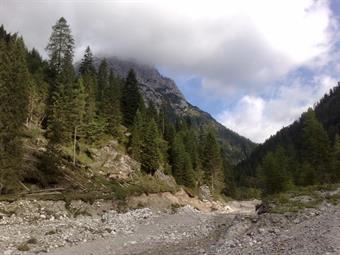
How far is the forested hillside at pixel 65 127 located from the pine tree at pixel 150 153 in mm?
153

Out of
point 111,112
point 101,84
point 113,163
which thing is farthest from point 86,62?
point 113,163

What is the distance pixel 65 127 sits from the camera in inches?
2464

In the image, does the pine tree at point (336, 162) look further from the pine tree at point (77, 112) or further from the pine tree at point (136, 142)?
the pine tree at point (77, 112)

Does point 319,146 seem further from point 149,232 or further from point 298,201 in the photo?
point 149,232

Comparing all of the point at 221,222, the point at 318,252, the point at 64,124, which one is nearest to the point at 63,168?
the point at 64,124

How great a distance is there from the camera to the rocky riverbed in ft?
73.7

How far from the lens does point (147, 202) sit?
156 feet

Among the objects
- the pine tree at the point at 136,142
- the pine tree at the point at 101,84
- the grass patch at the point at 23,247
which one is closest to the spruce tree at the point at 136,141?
the pine tree at the point at 136,142

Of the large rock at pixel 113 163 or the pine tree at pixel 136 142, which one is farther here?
the pine tree at pixel 136 142

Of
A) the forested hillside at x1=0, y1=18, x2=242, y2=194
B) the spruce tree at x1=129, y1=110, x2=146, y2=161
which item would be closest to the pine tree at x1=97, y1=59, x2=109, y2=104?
the forested hillside at x1=0, y1=18, x2=242, y2=194

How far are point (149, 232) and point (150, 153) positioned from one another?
46205 millimetres

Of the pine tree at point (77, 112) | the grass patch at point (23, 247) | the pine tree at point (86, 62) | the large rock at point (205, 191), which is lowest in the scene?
the grass patch at point (23, 247)

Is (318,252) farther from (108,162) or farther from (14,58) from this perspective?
(108,162)

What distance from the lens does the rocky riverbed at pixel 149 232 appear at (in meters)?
22.5
